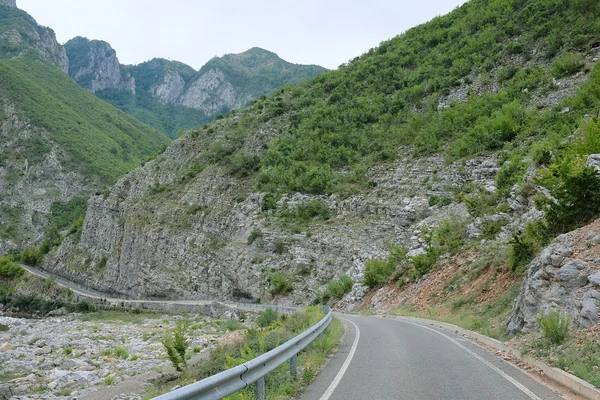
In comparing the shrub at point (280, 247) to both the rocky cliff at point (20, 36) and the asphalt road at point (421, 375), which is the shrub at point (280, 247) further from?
the rocky cliff at point (20, 36)

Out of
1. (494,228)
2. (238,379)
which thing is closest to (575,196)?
(494,228)

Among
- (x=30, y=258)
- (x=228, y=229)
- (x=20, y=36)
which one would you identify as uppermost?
(x=20, y=36)

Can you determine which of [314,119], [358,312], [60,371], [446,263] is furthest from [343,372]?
[314,119]

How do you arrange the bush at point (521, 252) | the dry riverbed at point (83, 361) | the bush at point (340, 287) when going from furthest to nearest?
the bush at point (340, 287) < the dry riverbed at point (83, 361) < the bush at point (521, 252)

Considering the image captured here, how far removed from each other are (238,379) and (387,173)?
34.0 m

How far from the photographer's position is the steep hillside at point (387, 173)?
922 inches

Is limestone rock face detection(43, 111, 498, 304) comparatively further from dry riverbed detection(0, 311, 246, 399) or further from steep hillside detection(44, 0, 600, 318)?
dry riverbed detection(0, 311, 246, 399)

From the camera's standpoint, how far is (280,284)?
113 ft

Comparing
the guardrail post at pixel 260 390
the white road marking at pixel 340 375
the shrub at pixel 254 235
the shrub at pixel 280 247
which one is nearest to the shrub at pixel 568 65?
the shrub at pixel 280 247

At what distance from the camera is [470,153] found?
32719 millimetres

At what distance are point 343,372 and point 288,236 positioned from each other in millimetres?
29752

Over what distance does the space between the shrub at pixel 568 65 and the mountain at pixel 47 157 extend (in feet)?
303

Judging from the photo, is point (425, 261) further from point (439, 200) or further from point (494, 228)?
point (439, 200)

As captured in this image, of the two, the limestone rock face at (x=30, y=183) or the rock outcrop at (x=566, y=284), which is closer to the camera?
the rock outcrop at (x=566, y=284)
